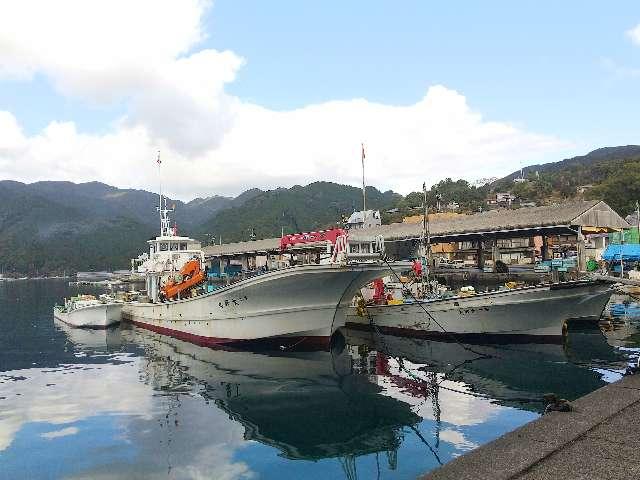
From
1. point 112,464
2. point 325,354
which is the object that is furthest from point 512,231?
point 112,464

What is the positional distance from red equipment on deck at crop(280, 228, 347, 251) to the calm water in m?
5.43

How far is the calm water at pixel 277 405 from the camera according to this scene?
37.1 ft

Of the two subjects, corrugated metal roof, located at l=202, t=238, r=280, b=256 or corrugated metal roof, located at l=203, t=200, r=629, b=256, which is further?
corrugated metal roof, located at l=202, t=238, r=280, b=256

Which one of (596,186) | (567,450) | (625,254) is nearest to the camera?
(567,450)

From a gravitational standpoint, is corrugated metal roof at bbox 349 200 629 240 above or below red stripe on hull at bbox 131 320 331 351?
above

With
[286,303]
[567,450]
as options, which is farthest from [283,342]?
[567,450]

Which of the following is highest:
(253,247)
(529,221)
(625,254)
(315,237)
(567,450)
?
(529,221)

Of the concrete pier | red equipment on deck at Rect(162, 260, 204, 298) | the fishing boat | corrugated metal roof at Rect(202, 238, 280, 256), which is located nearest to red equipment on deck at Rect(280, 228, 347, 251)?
the fishing boat

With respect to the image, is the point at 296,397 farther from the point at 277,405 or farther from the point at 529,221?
the point at 529,221

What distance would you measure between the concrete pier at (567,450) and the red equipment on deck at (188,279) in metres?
23.5

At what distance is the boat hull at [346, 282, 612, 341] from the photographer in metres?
23.4

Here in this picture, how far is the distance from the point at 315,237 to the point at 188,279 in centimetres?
1113

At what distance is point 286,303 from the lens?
2278 cm

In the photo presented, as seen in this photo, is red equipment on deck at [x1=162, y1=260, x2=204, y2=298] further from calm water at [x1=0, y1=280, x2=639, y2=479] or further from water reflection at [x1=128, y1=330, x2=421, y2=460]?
water reflection at [x1=128, y1=330, x2=421, y2=460]
